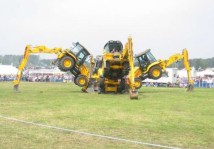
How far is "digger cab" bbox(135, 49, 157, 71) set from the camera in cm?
3250

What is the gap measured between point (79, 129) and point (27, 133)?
5.22 feet

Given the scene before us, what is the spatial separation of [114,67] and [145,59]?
420cm

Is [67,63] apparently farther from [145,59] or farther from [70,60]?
[145,59]

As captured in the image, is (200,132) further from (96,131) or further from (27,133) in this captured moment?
(27,133)

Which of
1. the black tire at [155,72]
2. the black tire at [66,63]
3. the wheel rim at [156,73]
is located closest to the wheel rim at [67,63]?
the black tire at [66,63]

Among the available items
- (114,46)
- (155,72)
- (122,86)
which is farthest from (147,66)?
(114,46)

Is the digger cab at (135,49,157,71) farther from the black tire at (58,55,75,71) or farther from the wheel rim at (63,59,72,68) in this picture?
the wheel rim at (63,59,72,68)

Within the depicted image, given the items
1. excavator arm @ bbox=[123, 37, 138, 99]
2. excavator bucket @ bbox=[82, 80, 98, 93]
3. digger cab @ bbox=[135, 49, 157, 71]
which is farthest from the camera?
excavator bucket @ bbox=[82, 80, 98, 93]

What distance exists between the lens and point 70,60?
1257 inches

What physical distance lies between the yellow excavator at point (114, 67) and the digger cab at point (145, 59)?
261cm

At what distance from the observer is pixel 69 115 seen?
14.6 metres

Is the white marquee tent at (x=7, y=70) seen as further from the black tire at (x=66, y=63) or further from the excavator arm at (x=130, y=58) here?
the excavator arm at (x=130, y=58)

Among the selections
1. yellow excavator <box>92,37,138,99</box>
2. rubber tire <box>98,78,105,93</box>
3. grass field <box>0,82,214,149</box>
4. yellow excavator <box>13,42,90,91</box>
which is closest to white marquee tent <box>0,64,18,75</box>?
yellow excavator <box>13,42,90,91</box>

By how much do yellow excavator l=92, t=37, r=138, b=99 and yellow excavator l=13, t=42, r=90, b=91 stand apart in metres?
1.66
